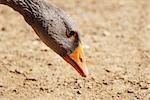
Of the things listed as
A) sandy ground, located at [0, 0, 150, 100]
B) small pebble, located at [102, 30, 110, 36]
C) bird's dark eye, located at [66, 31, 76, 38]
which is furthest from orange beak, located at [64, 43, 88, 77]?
small pebble, located at [102, 30, 110, 36]

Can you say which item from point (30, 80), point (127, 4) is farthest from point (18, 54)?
point (127, 4)

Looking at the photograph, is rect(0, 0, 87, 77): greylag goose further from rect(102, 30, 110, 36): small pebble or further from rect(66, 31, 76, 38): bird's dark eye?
rect(102, 30, 110, 36): small pebble

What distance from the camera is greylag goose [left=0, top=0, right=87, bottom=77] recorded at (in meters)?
5.45

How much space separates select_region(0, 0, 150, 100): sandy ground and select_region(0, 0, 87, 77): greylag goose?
536 millimetres

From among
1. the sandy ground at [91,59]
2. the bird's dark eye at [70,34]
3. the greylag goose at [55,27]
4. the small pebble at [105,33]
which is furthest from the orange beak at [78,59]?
the small pebble at [105,33]

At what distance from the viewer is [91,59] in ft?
22.6

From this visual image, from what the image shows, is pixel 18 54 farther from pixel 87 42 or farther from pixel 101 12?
pixel 101 12

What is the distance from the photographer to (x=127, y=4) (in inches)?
359

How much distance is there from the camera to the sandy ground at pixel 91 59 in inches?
233

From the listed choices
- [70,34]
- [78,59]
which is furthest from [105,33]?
[70,34]

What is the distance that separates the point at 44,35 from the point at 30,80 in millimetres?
936

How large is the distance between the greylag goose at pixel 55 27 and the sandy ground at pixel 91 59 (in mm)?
536

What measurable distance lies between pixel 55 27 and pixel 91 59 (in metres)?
1.54

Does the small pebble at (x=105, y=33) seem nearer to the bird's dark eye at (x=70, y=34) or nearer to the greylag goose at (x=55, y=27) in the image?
the greylag goose at (x=55, y=27)
